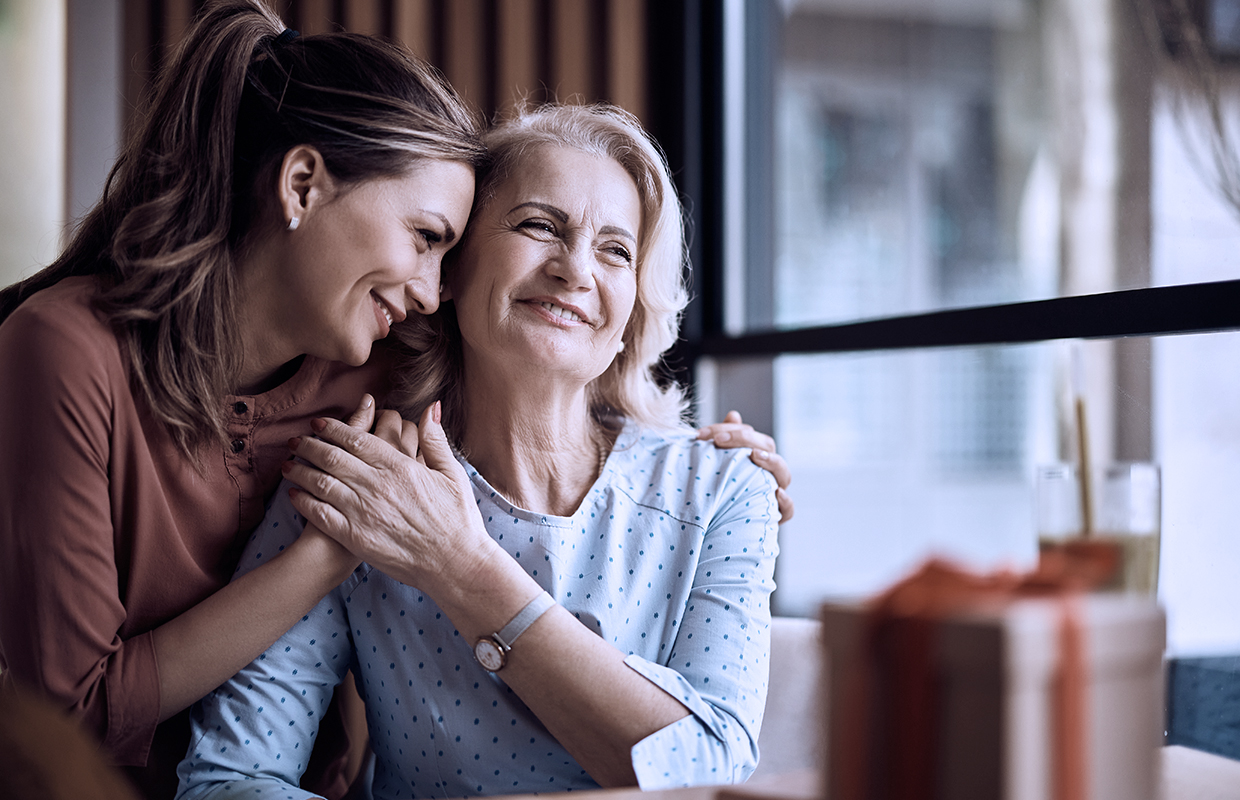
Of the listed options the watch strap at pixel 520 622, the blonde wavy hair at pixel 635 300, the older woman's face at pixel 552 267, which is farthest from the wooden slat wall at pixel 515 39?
the watch strap at pixel 520 622

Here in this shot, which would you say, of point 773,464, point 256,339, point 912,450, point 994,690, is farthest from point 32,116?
point 912,450

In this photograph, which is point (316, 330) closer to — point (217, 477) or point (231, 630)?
point (217, 477)

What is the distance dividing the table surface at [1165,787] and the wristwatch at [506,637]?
0.28m

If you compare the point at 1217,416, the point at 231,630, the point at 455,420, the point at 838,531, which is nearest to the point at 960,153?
the point at 838,531

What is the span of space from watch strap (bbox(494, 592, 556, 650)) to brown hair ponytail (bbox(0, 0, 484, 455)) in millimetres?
489

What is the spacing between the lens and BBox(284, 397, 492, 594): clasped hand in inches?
48.2

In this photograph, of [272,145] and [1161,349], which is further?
[1161,349]

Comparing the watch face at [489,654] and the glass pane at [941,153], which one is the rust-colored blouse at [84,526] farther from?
the glass pane at [941,153]

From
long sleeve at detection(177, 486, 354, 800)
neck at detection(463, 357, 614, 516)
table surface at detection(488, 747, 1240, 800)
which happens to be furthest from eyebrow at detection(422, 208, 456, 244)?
table surface at detection(488, 747, 1240, 800)

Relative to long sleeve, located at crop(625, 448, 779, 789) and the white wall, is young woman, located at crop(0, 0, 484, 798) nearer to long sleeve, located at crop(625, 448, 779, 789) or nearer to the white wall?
long sleeve, located at crop(625, 448, 779, 789)

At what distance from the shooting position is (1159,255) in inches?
61.4

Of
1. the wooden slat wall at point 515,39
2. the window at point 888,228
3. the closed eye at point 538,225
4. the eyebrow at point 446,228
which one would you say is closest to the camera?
the eyebrow at point 446,228

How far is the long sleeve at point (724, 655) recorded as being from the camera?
1138mm

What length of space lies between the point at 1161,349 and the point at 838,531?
4653 millimetres
